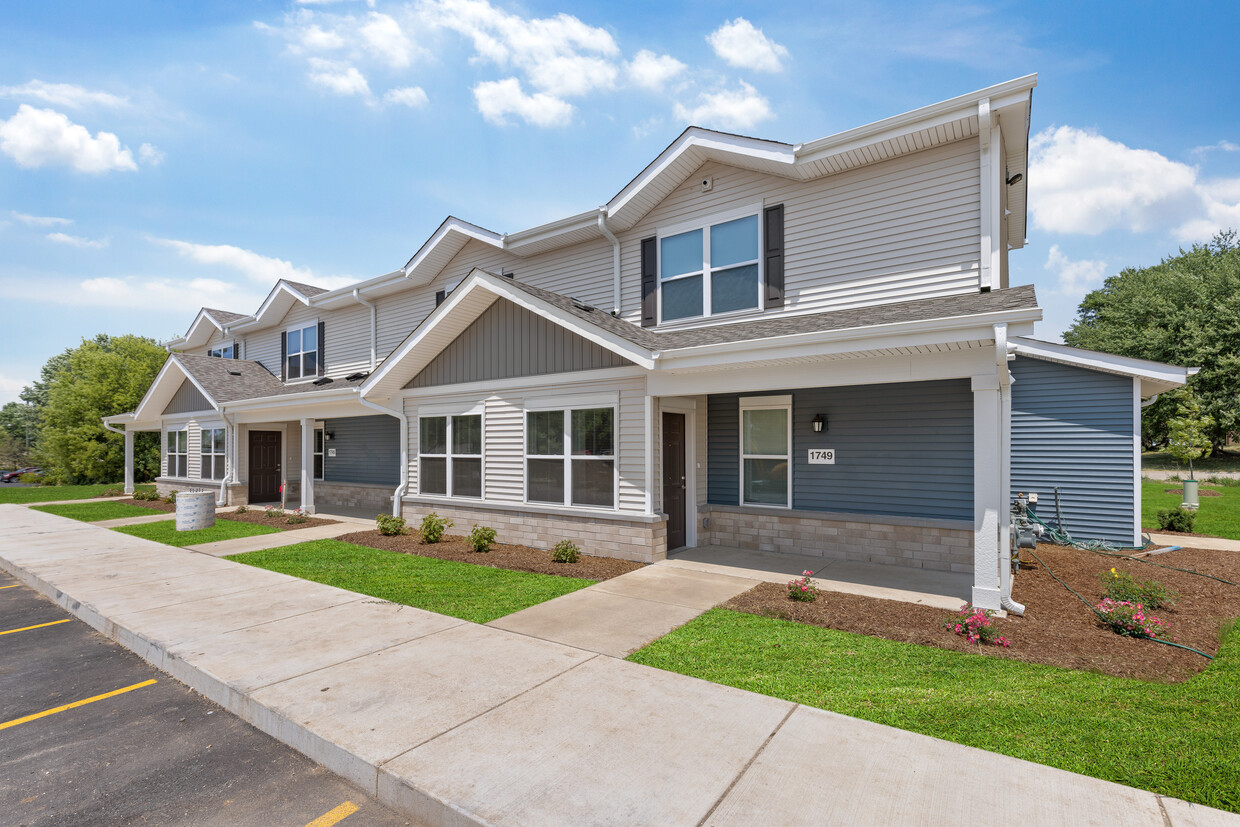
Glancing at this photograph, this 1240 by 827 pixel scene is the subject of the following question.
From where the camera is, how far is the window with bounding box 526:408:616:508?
9.14 metres

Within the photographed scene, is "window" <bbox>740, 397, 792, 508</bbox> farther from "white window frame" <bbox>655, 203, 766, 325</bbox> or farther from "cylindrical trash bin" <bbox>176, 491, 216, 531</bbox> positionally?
"cylindrical trash bin" <bbox>176, 491, 216, 531</bbox>

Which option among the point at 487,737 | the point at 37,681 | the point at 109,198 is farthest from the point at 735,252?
the point at 109,198

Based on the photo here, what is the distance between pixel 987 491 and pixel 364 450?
15037 millimetres

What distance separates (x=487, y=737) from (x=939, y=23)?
39.3 feet

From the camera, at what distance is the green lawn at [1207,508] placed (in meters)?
12.1

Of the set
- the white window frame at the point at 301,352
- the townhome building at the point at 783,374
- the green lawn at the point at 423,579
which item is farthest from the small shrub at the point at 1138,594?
the white window frame at the point at 301,352

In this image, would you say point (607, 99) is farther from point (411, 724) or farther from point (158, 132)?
point (411, 724)

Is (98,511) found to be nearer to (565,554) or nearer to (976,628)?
(565,554)

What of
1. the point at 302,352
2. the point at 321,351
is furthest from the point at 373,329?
the point at 302,352

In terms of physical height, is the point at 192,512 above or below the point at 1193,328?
below

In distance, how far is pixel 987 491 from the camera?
6.14 metres

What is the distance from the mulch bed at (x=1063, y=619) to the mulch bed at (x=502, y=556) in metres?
2.25

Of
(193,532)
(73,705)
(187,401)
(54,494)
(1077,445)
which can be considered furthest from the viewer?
(54,494)

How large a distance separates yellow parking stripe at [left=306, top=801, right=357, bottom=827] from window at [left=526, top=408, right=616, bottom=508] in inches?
240
